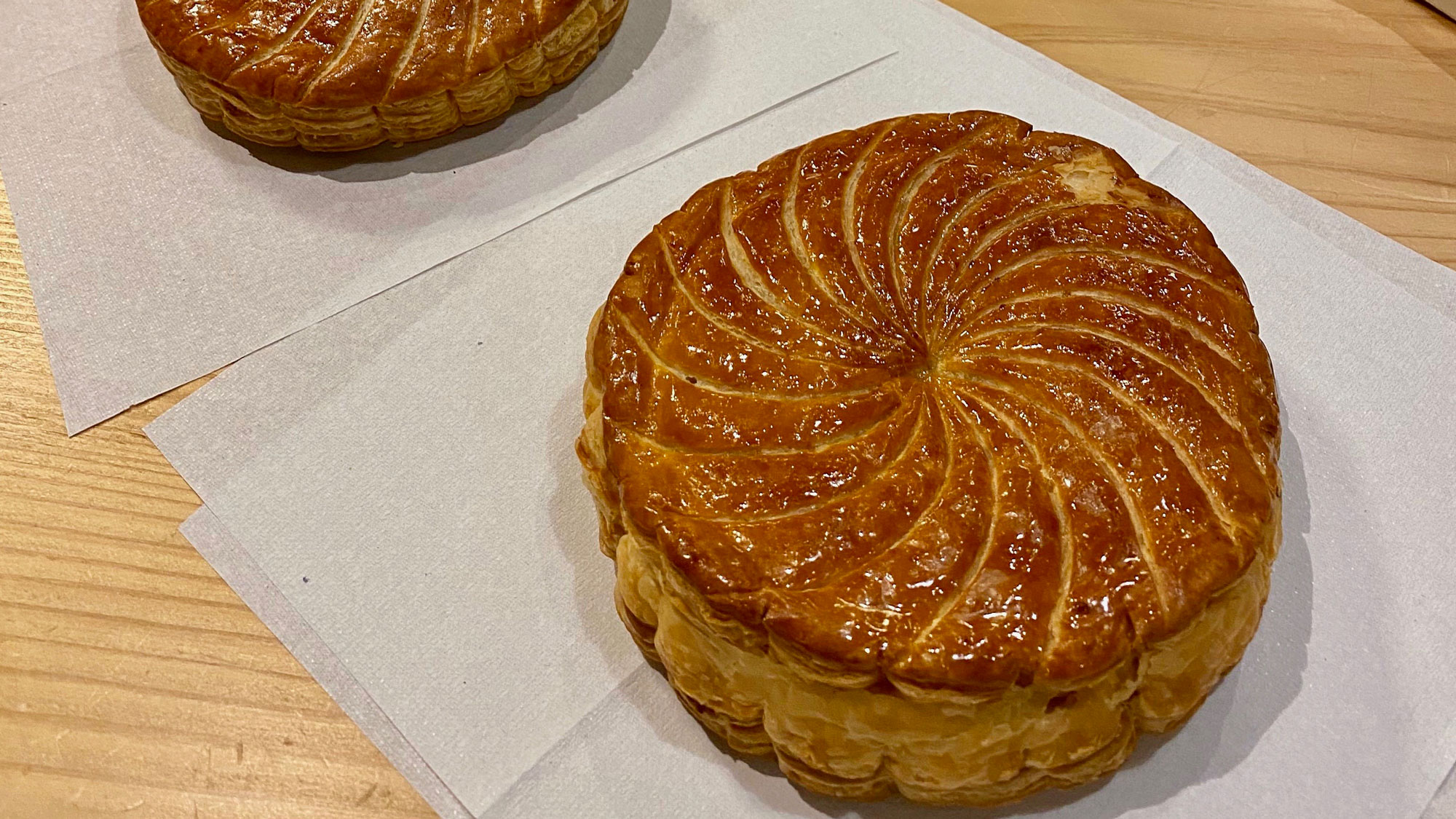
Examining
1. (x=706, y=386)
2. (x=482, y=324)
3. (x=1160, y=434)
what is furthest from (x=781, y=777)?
(x=482, y=324)

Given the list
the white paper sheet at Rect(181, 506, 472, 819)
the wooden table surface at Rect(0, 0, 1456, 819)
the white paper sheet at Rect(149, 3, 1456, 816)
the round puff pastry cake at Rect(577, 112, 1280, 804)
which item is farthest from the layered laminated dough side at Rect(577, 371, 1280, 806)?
the wooden table surface at Rect(0, 0, 1456, 819)

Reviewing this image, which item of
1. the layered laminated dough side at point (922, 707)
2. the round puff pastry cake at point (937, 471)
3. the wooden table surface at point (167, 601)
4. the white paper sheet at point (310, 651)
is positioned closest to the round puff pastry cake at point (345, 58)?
the wooden table surface at point (167, 601)

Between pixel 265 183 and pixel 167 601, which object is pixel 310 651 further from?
pixel 265 183

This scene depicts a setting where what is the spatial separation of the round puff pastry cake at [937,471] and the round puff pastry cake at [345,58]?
918mm

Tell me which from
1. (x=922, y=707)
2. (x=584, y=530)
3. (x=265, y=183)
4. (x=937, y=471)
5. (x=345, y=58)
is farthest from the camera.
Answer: (x=265, y=183)

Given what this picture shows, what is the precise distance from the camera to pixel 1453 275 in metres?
2.81

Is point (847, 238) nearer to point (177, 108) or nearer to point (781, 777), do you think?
point (781, 777)

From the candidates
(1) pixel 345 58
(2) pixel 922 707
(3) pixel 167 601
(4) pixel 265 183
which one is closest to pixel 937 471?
(2) pixel 922 707

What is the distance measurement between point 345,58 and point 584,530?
138 centimetres

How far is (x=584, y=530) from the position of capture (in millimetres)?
2389

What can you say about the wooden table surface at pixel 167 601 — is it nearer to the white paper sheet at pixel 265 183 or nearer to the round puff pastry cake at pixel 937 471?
the white paper sheet at pixel 265 183

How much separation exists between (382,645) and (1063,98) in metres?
2.46

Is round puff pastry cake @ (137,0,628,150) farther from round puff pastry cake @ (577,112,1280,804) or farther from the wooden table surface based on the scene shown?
round puff pastry cake @ (577,112,1280,804)

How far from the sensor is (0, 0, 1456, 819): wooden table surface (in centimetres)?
210
